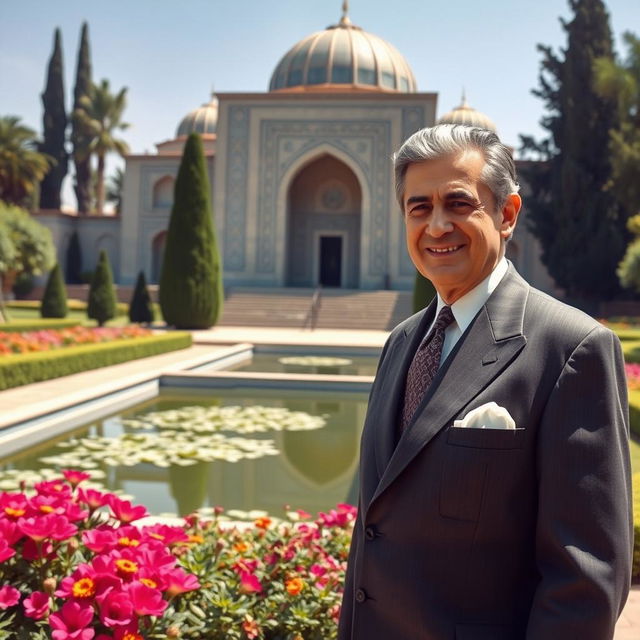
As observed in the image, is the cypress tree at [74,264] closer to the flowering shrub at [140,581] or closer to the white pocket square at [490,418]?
the flowering shrub at [140,581]

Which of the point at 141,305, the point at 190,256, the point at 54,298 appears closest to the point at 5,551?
the point at 190,256

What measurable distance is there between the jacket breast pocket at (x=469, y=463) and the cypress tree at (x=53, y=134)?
27.6m

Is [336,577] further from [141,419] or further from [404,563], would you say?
[141,419]

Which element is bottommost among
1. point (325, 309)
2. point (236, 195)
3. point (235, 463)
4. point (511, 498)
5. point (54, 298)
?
point (235, 463)

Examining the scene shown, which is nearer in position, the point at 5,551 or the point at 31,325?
the point at 5,551

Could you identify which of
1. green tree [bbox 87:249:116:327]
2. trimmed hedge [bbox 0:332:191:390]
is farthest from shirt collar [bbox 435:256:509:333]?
green tree [bbox 87:249:116:327]

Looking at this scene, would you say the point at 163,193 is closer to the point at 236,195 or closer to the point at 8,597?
the point at 236,195

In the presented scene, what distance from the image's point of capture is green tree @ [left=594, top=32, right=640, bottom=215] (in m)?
16.0

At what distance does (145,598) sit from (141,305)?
14.0 metres

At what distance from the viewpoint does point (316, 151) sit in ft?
64.5

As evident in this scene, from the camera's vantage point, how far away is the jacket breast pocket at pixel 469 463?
981 mm

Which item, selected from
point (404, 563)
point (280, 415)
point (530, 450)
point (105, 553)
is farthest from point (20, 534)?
point (280, 415)

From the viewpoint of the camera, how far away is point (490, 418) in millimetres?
972

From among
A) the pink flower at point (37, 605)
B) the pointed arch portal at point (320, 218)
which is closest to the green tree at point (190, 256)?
the pointed arch portal at point (320, 218)
